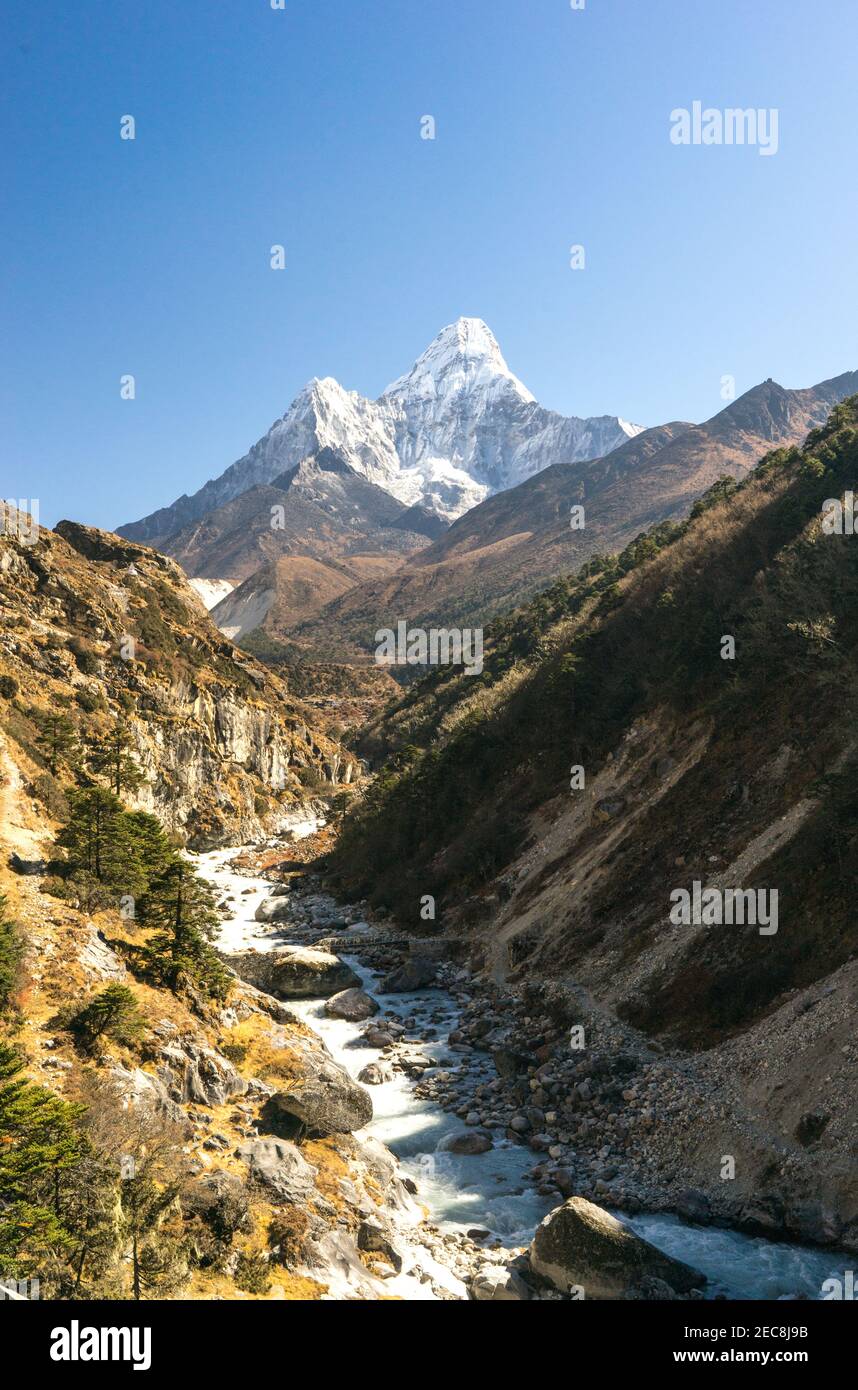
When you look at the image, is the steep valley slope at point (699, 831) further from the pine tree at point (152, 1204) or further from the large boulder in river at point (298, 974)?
the pine tree at point (152, 1204)

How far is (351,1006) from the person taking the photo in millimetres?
36188

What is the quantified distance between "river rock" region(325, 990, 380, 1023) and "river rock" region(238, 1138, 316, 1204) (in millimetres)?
16454

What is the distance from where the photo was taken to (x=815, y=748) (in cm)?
3028

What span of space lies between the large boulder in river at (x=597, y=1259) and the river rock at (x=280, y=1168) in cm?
531

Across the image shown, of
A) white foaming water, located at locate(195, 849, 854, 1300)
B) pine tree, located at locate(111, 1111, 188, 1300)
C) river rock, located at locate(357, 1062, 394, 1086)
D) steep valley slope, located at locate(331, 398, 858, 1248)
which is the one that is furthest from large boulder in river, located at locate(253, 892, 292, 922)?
pine tree, located at locate(111, 1111, 188, 1300)

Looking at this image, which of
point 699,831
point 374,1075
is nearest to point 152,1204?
point 374,1075

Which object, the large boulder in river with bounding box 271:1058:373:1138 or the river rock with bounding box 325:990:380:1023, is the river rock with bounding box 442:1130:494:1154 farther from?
the river rock with bounding box 325:990:380:1023

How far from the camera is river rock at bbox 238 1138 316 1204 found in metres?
17.8

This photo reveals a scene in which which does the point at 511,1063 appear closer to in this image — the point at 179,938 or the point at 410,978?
the point at 410,978

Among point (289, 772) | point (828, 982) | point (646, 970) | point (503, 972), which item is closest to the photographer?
point (828, 982)

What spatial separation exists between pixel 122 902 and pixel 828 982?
21.9 meters

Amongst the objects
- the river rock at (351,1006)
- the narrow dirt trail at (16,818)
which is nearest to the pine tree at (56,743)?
the narrow dirt trail at (16,818)
